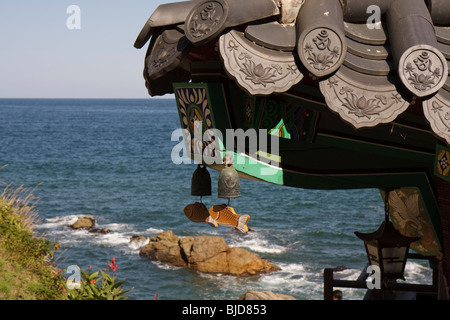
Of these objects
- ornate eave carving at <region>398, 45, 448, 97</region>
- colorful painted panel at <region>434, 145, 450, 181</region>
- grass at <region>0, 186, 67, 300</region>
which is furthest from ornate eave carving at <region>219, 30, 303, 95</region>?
grass at <region>0, 186, 67, 300</region>

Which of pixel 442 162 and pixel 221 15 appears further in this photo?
pixel 442 162

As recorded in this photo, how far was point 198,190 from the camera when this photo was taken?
15.3ft

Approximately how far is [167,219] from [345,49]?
36163 millimetres

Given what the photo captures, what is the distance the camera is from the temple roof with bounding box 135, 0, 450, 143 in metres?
2.59

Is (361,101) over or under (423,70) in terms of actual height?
under

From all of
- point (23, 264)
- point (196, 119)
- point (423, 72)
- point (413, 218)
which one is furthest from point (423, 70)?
point (23, 264)

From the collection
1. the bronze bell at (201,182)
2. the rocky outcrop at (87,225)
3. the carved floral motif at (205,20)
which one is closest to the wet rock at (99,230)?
the rocky outcrop at (87,225)

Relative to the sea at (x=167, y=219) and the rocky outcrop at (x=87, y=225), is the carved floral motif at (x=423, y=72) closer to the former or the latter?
the sea at (x=167, y=219)

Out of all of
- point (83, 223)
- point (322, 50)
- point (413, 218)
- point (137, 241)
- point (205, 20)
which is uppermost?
point (205, 20)

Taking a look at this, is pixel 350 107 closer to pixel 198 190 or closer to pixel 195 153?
pixel 195 153

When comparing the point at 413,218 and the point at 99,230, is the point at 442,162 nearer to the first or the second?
the point at 413,218

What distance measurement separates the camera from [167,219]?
38.2m

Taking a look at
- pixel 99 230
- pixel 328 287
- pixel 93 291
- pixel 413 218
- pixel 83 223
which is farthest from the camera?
pixel 83 223

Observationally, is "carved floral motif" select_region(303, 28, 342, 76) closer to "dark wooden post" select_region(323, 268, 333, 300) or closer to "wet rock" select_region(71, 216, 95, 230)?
"dark wooden post" select_region(323, 268, 333, 300)
